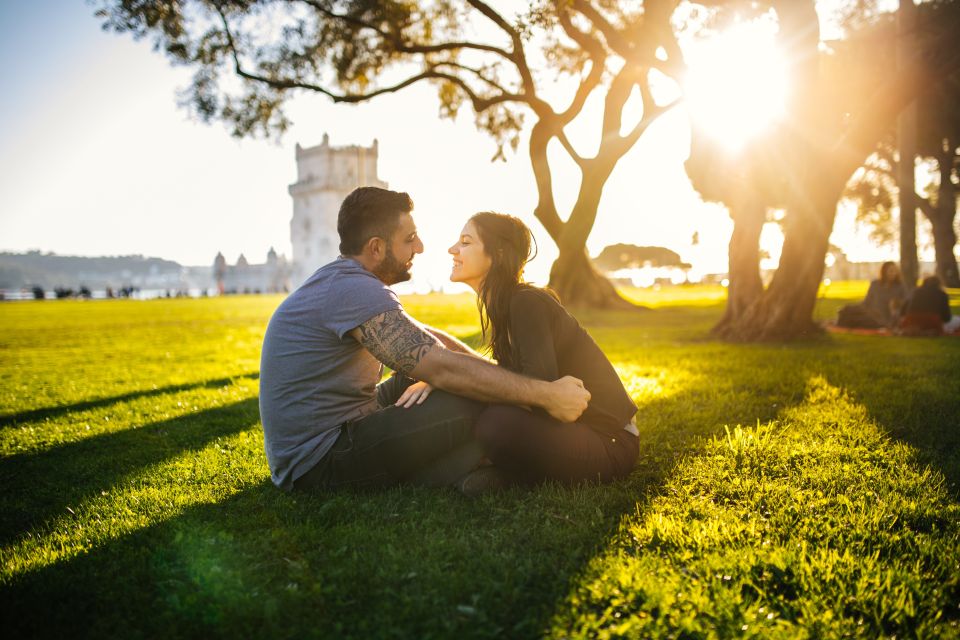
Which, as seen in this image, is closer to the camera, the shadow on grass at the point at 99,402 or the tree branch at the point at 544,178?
the shadow on grass at the point at 99,402

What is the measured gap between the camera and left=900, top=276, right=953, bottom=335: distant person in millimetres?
11609

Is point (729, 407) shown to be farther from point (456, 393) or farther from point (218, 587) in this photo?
point (218, 587)

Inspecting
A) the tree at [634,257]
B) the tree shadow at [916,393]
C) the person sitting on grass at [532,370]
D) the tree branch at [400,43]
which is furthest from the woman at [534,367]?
the tree at [634,257]

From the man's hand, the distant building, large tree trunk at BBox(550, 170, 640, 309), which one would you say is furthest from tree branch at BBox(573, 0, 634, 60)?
the distant building

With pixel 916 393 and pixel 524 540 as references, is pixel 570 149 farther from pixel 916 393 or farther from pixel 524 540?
pixel 524 540

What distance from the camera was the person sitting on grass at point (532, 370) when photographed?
10.9 ft

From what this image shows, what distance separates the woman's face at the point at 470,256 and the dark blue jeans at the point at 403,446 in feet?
2.41

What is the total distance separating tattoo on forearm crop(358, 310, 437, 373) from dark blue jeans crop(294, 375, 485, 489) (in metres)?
0.30

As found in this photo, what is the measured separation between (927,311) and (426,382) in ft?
39.1

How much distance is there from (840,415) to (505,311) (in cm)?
353

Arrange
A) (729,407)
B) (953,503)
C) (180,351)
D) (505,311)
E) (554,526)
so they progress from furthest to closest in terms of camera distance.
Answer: (180,351) → (729,407) → (505,311) → (953,503) → (554,526)

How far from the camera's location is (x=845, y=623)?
2.24 meters

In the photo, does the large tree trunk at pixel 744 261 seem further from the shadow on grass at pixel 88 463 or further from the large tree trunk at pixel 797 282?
the shadow on grass at pixel 88 463

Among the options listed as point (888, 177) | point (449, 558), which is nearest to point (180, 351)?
point (449, 558)
